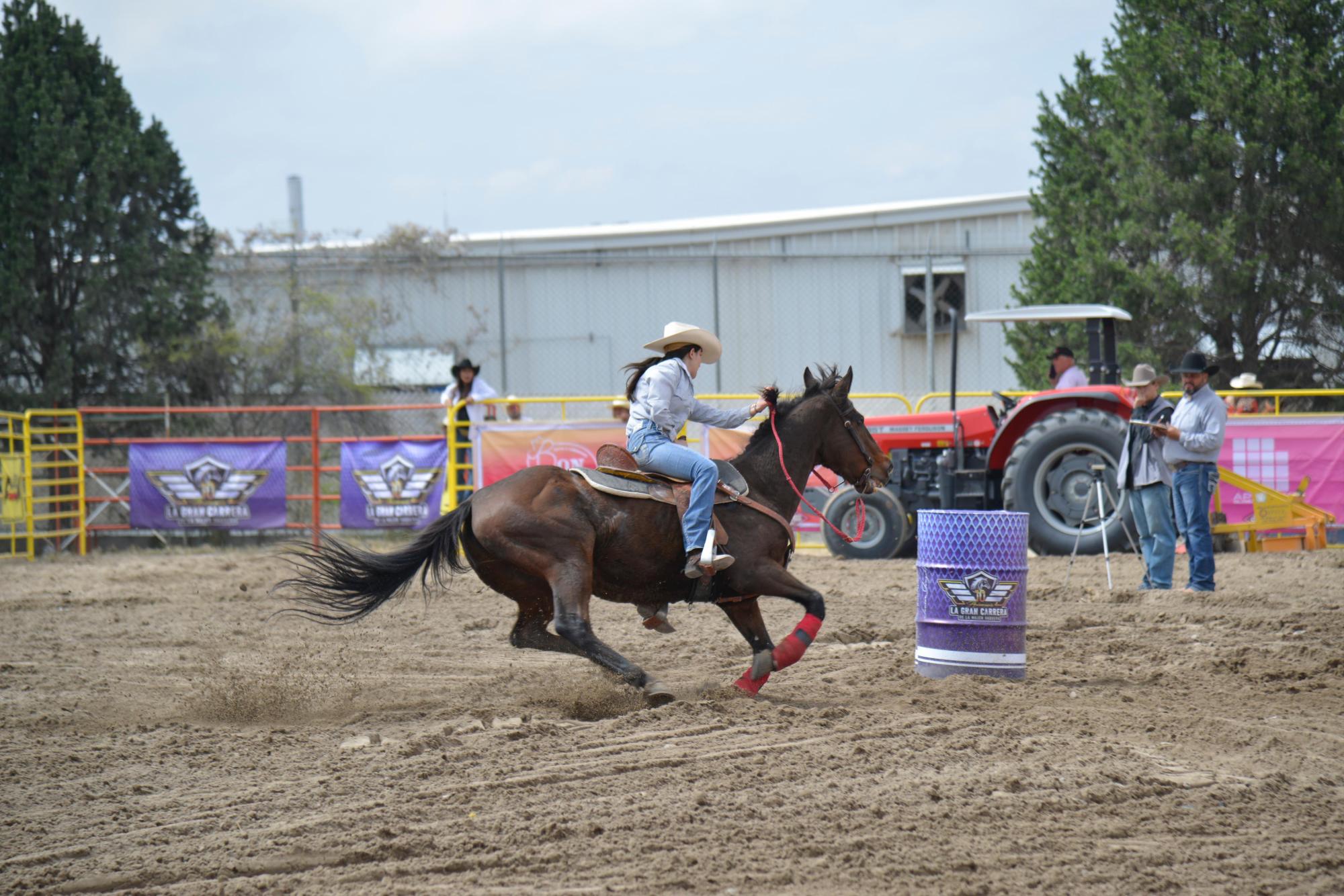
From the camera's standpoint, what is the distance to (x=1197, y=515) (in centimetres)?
947

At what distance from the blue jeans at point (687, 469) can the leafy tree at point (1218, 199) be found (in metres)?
11.1

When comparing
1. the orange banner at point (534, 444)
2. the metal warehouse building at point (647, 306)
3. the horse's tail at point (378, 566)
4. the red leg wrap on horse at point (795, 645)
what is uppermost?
the metal warehouse building at point (647, 306)

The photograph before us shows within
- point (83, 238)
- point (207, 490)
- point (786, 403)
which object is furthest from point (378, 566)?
point (83, 238)

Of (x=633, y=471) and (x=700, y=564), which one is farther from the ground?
(x=633, y=471)

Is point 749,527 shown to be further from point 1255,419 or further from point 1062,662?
point 1255,419

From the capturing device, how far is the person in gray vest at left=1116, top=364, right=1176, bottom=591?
32.0 feet

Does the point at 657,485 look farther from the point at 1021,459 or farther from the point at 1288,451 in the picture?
the point at 1288,451

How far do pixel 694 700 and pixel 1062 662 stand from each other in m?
2.38

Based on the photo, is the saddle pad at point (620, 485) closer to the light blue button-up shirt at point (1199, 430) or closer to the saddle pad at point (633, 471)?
the saddle pad at point (633, 471)

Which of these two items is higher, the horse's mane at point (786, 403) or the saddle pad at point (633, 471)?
the horse's mane at point (786, 403)

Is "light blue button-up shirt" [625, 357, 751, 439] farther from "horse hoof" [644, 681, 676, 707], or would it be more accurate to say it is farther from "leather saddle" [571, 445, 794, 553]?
"horse hoof" [644, 681, 676, 707]

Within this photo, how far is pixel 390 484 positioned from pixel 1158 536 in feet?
30.3

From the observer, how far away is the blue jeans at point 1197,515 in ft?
30.9

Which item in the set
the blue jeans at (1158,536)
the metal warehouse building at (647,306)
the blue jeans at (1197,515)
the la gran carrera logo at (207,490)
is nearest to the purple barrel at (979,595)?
the blue jeans at (1197,515)
